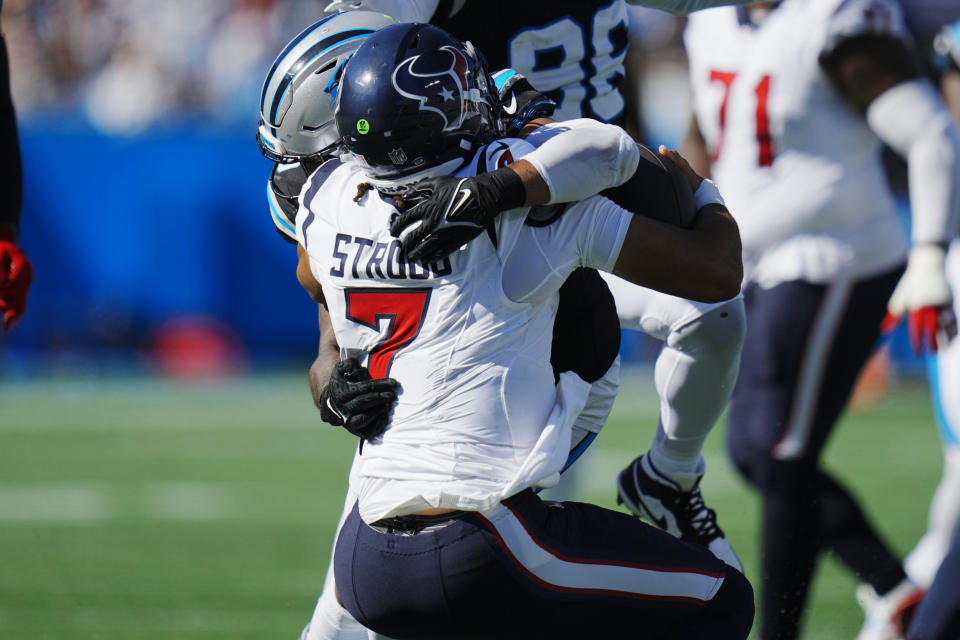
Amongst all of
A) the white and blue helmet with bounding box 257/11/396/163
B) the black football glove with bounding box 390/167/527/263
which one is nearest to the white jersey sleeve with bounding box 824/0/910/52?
the white and blue helmet with bounding box 257/11/396/163

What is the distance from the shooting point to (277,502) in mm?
7457

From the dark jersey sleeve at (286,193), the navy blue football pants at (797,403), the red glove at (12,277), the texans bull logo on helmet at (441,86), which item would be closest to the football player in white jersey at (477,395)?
the texans bull logo on helmet at (441,86)

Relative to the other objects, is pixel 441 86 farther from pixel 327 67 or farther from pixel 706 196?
pixel 706 196

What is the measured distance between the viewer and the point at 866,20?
3930 millimetres

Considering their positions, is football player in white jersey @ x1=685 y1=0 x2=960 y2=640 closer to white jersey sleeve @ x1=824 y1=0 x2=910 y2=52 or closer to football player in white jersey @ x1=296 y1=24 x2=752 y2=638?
white jersey sleeve @ x1=824 y1=0 x2=910 y2=52

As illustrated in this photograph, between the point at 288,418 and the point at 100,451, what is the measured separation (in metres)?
1.71

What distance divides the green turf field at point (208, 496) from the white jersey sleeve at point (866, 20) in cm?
199

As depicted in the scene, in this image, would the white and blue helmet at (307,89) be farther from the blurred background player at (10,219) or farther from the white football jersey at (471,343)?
the blurred background player at (10,219)

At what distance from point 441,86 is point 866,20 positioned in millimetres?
1924

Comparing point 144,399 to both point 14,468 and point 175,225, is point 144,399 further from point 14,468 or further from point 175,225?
point 14,468

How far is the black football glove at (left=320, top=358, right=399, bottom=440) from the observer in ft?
8.29

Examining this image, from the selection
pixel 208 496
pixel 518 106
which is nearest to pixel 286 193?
pixel 518 106

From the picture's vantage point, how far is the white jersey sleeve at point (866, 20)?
3.93 meters

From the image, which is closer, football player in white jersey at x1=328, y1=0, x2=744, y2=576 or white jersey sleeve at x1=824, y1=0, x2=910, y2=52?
football player in white jersey at x1=328, y1=0, x2=744, y2=576
